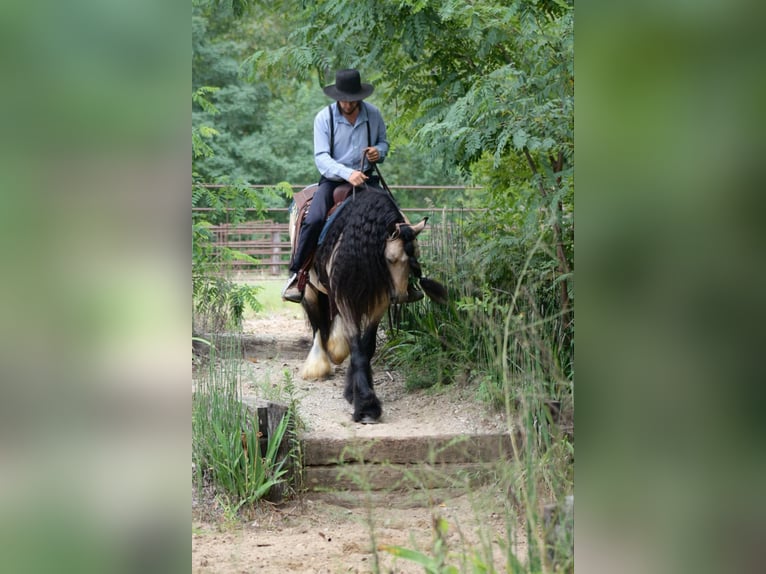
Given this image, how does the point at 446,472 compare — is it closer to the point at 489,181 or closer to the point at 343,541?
the point at 343,541

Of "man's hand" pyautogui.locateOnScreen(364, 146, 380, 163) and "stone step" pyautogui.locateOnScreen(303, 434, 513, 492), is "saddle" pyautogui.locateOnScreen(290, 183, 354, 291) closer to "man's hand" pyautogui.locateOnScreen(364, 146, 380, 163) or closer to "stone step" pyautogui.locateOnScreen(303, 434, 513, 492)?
"man's hand" pyautogui.locateOnScreen(364, 146, 380, 163)

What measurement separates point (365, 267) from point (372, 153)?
0.94 meters

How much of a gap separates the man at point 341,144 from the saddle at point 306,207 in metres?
0.04

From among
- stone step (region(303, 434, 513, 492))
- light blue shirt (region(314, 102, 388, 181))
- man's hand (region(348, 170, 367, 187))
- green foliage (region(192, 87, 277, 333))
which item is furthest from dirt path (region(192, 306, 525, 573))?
light blue shirt (region(314, 102, 388, 181))

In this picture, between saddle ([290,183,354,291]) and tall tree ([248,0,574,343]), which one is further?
saddle ([290,183,354,291])

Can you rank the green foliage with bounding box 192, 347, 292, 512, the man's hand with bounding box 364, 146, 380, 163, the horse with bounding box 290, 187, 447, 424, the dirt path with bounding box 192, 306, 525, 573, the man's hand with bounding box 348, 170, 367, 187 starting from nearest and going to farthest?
1. the dirt path with bounding box 192, 306, 525, 573
2. the green foliage with bounding box 192, 347, 292, 512
3. the horse with bounding box 290, 187, 447, 424
4. the man's hand with bounding box 348, 170, 367, 187
5. the man's hand with bounding box 364, 146, 380, 163

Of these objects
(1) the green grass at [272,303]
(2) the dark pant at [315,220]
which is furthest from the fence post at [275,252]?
(2) the dark pant at [315,220]

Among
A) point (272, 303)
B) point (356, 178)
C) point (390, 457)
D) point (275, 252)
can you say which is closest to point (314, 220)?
point (356, 178)

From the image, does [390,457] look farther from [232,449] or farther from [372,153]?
[372,153]

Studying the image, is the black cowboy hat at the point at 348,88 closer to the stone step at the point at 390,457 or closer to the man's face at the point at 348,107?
the man's face at the point at 348,107

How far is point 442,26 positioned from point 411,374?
2590mm

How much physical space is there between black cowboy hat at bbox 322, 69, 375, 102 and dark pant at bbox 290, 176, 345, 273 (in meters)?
0.60

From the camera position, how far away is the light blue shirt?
5.83 m
